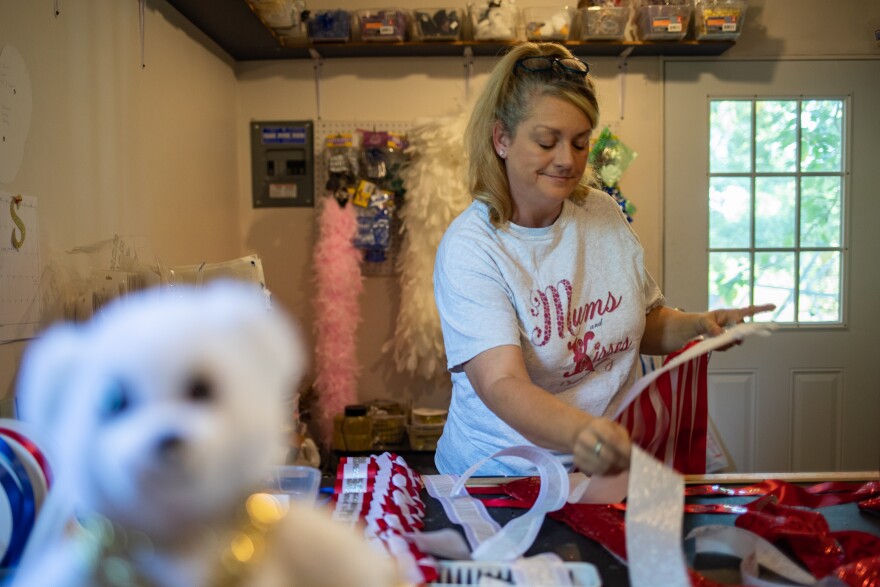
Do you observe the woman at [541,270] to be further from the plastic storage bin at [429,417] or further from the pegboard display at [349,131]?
the pegboard display at [349,131]

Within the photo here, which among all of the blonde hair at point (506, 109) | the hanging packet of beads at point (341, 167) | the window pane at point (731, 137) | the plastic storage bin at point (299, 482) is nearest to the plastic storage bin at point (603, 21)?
the window pane at point (731, 137)

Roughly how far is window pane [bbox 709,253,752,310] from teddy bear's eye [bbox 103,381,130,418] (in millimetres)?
2895

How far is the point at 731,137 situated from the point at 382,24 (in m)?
1.53

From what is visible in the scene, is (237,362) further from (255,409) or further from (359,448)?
(359,448)

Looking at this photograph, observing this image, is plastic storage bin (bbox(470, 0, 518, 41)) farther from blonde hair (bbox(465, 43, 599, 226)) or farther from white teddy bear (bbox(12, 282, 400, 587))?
white teddy bear (bbox(12, 282, 400, 587))

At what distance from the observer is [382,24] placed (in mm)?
2654

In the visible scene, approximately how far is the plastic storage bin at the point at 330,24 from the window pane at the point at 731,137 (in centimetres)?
156

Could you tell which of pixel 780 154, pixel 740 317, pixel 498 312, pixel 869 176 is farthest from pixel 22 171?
pixel 869 176

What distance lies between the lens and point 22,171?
4.32 ft

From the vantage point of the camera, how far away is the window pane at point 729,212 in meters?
2.97

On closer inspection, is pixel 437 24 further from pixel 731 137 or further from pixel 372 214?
pixel 731 137

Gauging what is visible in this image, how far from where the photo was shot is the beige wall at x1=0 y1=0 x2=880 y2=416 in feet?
4.78

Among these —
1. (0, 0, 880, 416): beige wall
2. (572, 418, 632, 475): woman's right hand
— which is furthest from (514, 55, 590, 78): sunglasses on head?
(0, 0, 880, 416): beige wall

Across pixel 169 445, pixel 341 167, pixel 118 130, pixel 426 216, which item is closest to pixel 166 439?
pixel 169 445
